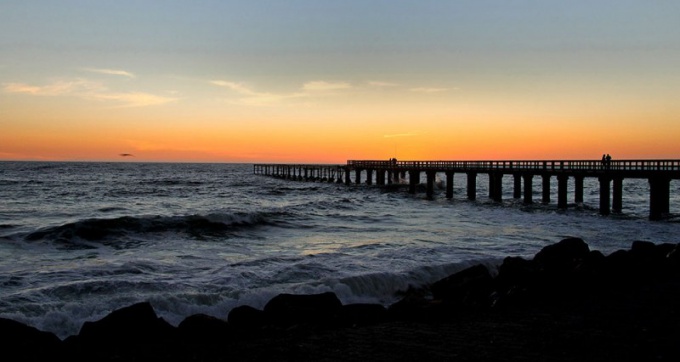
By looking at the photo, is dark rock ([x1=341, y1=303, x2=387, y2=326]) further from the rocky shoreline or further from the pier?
the pier

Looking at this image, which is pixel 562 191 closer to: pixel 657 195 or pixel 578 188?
pixel 578 188

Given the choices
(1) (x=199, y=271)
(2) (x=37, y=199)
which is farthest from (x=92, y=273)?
(2) (x=37, y=199)

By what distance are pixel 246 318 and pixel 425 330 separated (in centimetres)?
304

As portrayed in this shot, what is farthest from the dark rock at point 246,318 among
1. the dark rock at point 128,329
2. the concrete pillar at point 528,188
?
the concrete pillar at point 528,188

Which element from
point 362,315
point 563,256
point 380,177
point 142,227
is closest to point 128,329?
point 362,315

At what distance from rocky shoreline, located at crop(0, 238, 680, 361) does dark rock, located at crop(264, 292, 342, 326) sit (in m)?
0.02

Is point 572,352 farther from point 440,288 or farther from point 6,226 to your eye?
point 6,226

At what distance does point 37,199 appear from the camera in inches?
1850

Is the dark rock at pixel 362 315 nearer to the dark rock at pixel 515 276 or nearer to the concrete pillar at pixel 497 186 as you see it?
the dark rock at pixel 515 276

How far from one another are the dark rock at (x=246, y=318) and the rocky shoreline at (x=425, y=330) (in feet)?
0.06

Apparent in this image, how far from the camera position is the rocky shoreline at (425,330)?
793 cm

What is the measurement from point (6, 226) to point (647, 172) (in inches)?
1289

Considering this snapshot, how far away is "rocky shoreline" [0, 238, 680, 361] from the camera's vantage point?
793 cm

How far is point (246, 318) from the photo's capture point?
9805mm
